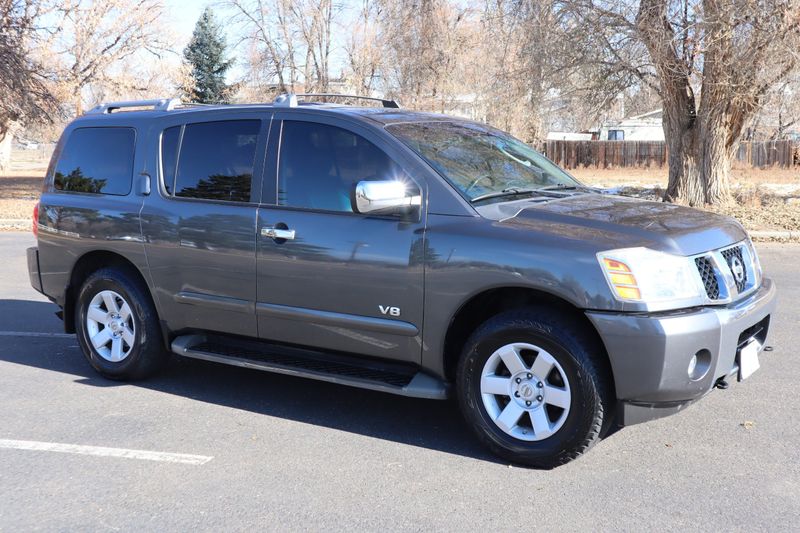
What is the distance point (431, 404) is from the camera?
217 inches

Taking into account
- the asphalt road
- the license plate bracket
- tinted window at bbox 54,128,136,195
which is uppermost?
tinted window at bbox 54,128,136,195

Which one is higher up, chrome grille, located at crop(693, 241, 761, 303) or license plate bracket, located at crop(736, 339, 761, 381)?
chrome grille, located at crop(693, 241, 761, 303)

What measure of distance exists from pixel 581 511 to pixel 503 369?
2.94ft

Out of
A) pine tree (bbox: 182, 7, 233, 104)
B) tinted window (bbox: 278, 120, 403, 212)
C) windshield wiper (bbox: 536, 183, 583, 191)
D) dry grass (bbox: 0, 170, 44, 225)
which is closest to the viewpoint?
tinted window (bbox: 278, 120, 403, 212)

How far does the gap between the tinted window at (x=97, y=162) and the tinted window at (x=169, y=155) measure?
0.30m

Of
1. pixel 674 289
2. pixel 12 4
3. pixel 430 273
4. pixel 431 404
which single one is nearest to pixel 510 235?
pixel 430 273

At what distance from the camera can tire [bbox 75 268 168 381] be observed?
229 inches

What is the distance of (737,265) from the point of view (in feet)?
15.1

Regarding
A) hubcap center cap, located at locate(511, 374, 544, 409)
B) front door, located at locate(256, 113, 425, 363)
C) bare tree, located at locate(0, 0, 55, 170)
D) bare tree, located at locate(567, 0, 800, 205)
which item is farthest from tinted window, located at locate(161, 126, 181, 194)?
bare tree, located at locate(0, 0, 55, 170)

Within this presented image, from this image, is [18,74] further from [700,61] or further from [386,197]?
[386,197]

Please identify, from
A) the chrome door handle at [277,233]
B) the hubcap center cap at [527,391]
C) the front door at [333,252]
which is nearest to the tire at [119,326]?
the front door at [333,252]

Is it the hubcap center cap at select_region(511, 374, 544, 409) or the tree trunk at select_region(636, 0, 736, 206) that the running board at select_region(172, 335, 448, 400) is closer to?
the hubcap center cap at select_region(511, 374, 544, 409)

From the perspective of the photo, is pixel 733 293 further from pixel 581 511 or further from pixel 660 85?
pixel 660 85

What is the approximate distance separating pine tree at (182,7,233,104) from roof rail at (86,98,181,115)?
131 feet
